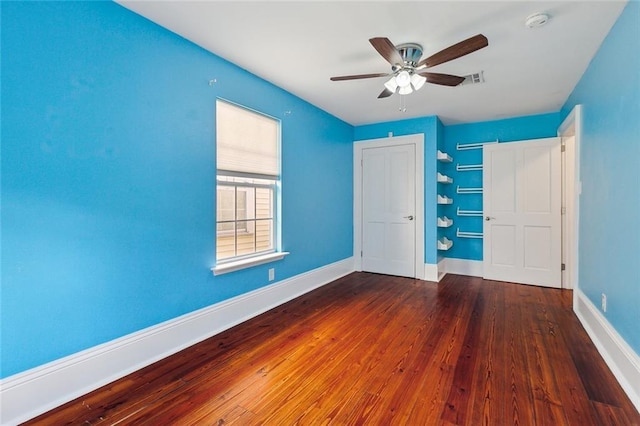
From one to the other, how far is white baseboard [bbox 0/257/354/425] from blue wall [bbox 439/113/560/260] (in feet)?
11.4

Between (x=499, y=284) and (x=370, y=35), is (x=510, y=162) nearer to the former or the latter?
(x=499, y=284)

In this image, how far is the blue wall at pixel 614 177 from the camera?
180 cm

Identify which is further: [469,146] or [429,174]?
[469,146]

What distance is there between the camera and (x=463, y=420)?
159 centimetres

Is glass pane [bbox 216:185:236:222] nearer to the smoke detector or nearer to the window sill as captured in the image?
the window sill

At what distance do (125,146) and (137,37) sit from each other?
79 centimetres

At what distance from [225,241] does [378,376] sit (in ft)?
5.77

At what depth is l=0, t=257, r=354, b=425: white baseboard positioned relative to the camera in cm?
157

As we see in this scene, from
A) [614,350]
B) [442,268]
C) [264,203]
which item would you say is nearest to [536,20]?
[614,350]

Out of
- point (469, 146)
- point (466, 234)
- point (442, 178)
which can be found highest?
point (469, 146)

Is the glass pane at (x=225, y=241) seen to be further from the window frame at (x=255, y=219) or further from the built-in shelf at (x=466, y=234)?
the built-in shelf at (x=466, y=234)

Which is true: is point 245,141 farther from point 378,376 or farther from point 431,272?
point 431,272

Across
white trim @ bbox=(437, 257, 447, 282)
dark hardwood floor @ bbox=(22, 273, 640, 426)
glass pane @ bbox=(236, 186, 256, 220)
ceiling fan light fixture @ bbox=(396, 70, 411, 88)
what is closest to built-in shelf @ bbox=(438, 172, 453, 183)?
white trim @ bbox=(437, 257, 447, 282)

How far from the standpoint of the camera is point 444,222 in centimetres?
455
